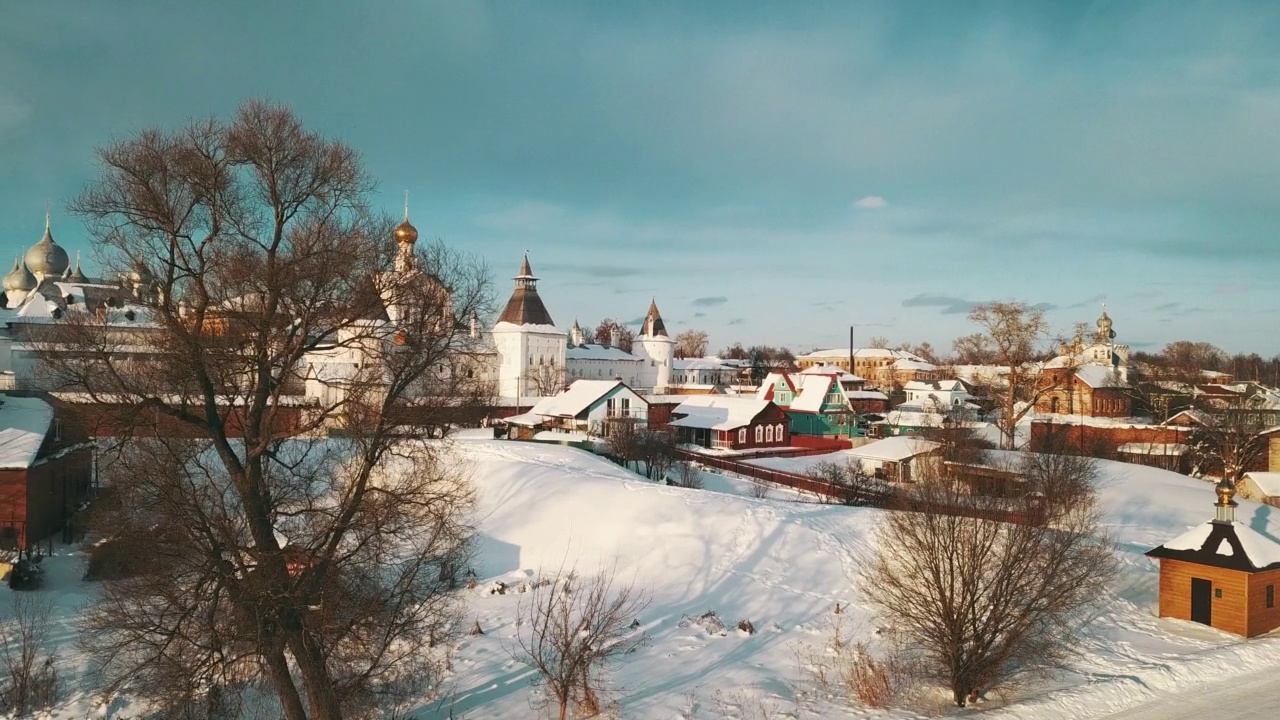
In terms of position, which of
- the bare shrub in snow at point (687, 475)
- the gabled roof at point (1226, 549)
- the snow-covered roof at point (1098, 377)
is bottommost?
the bare shrub in snow at point (687, 475)

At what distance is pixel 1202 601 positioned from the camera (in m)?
16.5

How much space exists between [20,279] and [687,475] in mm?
64762

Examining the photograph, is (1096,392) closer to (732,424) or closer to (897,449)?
(897,449)

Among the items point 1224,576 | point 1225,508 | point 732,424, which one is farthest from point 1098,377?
point 1224,576

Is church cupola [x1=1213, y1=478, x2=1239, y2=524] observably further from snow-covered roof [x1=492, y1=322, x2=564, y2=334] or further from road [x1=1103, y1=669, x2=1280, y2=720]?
snow-covered roof [x1=492, y1=322, x2=564, y2=334]

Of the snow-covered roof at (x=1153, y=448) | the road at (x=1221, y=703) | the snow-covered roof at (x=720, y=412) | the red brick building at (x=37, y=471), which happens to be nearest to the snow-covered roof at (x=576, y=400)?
the snow-covered roof at (x=720, y=412)

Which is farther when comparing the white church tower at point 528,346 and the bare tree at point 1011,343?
the white church tower at point 528,346

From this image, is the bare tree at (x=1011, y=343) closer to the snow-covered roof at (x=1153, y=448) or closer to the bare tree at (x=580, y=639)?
the snow-covered roof at (x=1153, y=448)

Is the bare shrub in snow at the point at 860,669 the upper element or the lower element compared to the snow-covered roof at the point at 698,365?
lower

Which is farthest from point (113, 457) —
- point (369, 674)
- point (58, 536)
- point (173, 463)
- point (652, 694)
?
point (58, 536)

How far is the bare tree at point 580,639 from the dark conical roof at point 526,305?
5205cm

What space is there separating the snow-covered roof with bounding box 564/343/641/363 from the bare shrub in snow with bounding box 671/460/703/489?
162 ft

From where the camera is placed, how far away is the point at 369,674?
984 centimetres

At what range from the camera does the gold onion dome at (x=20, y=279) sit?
65625mm
